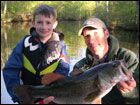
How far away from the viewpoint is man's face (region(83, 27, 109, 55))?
3210 mm

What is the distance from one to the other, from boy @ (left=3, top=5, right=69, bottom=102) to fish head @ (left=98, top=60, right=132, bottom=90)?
4.46 ft

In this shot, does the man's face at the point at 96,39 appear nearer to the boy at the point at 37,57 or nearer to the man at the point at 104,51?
the man at the point at 104,51

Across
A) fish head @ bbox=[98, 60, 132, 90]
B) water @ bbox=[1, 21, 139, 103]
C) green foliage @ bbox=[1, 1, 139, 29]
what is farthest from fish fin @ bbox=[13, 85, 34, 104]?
green foliage @ bbox=[1, 1, 139, 29]

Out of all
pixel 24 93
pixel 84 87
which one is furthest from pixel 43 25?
pixel 84 87

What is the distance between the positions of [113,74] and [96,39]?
3.62 feet

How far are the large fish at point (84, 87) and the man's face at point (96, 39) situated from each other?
2.76 ft

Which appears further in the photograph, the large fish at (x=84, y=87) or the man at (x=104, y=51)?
the man at (x=104, y=51)

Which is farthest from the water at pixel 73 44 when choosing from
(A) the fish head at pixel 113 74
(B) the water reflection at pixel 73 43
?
(A) the fish head at pixel 113 74

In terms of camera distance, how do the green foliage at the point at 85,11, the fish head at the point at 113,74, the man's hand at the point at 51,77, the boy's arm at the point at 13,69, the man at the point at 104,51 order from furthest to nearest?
the green foliage at the point at 85,11, the boy's arm at the point at 13,69, the man at the point at 104,51, the man's hand at the point at 51,77, the fish head at the point at 113,74

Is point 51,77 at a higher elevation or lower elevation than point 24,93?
higher

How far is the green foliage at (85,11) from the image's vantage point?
85.3 feet

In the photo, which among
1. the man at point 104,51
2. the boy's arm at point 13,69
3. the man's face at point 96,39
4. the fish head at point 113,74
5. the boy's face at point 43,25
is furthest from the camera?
the boy's face at point 43,25

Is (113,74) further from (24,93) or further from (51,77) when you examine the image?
(24,93)

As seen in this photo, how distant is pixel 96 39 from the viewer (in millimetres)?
3215
